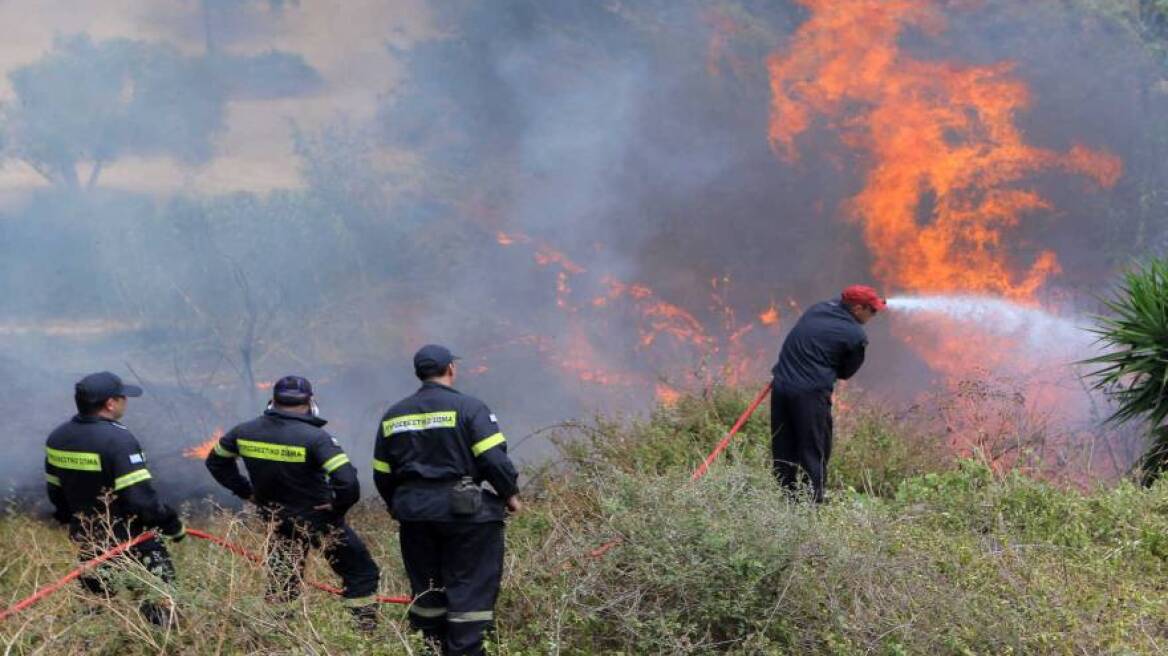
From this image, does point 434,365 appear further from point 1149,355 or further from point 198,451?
point 198,451

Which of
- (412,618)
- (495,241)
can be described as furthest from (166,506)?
(495,241)

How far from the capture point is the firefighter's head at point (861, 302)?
7402mm

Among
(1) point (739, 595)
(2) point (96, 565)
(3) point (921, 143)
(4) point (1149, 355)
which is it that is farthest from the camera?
(3) point (921, 143)

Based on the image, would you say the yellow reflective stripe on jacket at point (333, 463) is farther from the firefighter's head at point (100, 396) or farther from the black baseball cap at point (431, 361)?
the firefighter's head at point (100, 396)

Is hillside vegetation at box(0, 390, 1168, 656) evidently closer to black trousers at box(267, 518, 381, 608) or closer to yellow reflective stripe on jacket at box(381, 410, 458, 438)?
black trousers at box(267, 518, 381, 608)

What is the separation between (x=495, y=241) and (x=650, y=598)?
30.6 feet

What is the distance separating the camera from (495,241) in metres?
14.0

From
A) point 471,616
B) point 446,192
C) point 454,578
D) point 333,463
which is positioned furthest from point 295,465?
point 446,192

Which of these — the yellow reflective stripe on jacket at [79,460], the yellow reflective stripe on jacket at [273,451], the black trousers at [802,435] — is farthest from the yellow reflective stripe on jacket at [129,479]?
the black trousers at [802,435]

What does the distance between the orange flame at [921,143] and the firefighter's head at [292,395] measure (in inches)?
370

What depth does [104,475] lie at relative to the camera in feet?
18.5

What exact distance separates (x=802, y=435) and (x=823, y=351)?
58 cm

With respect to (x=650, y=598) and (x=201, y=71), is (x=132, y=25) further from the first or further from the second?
(x=650, y=598)

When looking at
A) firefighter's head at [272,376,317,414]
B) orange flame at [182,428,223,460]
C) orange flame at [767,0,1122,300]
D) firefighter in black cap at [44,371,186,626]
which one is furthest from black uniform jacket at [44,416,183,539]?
orange flame at [767,0,1122,300]
